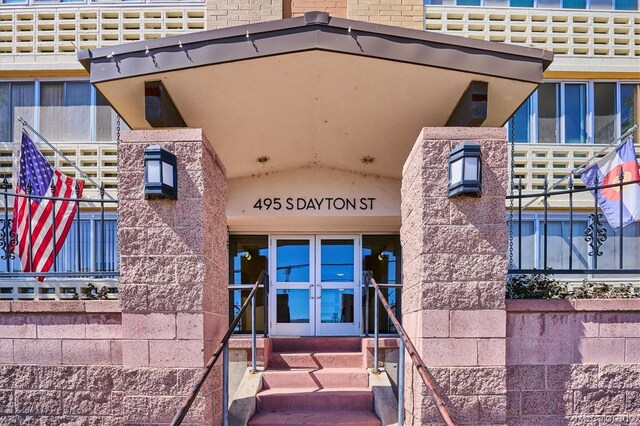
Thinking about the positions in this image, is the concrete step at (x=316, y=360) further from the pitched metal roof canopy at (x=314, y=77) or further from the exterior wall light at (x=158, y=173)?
the exterior wall light at (x=158, y=173)

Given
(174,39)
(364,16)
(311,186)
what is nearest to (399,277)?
(311,186)

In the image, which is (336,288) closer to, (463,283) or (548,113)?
(548,113)

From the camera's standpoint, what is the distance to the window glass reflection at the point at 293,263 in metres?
9.55

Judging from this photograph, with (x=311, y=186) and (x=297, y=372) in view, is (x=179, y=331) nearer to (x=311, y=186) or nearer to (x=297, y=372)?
(x=297, y=372)

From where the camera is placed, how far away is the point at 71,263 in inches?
367

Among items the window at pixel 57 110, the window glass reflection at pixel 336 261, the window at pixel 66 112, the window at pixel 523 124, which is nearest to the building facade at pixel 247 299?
the window glass reflection at pixel 336 261

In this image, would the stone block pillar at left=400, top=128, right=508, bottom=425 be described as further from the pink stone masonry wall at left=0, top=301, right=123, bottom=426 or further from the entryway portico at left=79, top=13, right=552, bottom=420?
the pink stone masonry wall at left=0, top=301, right=123, bottom=426

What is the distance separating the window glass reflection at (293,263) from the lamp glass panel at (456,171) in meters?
5.62

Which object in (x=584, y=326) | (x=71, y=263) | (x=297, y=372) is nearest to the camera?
(x=584, y=326)

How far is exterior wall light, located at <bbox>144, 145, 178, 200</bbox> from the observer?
4.07 m

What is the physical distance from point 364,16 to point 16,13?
21.4ft

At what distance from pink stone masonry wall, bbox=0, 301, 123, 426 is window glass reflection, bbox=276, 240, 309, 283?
516cm

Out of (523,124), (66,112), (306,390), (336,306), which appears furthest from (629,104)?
(66,112)

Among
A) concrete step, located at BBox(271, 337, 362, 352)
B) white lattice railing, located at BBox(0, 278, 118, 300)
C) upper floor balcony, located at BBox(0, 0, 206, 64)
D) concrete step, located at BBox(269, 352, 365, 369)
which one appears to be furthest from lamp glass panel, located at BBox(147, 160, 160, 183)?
upper floor balcony, located at BBox(0, 0, 206, 64)
